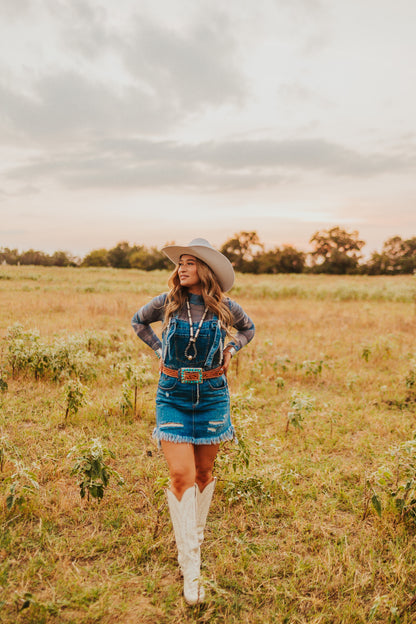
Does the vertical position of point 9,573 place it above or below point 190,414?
below

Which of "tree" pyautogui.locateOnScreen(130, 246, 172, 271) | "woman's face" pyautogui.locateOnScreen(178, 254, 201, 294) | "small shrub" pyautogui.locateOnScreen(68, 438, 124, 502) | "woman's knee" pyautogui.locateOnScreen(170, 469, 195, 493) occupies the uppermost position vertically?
"tree" pyautogui.locateOnScreen(130, 246, 172, 271)

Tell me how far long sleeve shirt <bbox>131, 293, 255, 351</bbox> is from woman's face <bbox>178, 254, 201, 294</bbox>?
119 millimetres

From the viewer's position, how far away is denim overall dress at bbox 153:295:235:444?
3031 mm

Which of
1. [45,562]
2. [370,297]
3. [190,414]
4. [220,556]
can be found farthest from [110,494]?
[370,297]

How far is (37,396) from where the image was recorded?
632 cm

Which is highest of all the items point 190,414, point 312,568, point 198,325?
point 198,325

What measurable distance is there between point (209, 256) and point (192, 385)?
0.98m

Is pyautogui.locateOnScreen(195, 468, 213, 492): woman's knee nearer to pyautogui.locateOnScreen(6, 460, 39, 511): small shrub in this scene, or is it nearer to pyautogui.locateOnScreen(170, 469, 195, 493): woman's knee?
pyautogui.locateOnScreen(170, 469, 195, 493): woman's knee

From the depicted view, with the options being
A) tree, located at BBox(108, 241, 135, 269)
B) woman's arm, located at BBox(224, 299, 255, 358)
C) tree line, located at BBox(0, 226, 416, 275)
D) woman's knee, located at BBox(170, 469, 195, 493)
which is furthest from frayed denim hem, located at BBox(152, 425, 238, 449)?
tree, located at BBox(108, 241, 135, 269)

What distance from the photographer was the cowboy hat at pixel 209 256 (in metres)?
3.17

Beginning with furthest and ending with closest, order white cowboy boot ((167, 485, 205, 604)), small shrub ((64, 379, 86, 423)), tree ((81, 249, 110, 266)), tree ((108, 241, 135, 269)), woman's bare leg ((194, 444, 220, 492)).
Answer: tree ((108, 241, 135, 269))
tree ((81, 249, 110, 266))
small shrub ((64, 379, 86, 423))
woman's bare leg ((194, 444, 220, 492))
white cowboy boot ((167, 485, 205, 604))

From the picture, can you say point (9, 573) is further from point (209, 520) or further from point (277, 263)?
point (277, 263)

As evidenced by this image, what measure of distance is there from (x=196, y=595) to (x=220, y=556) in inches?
19.0

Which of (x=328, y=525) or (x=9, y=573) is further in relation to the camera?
(x=328, y=525)
